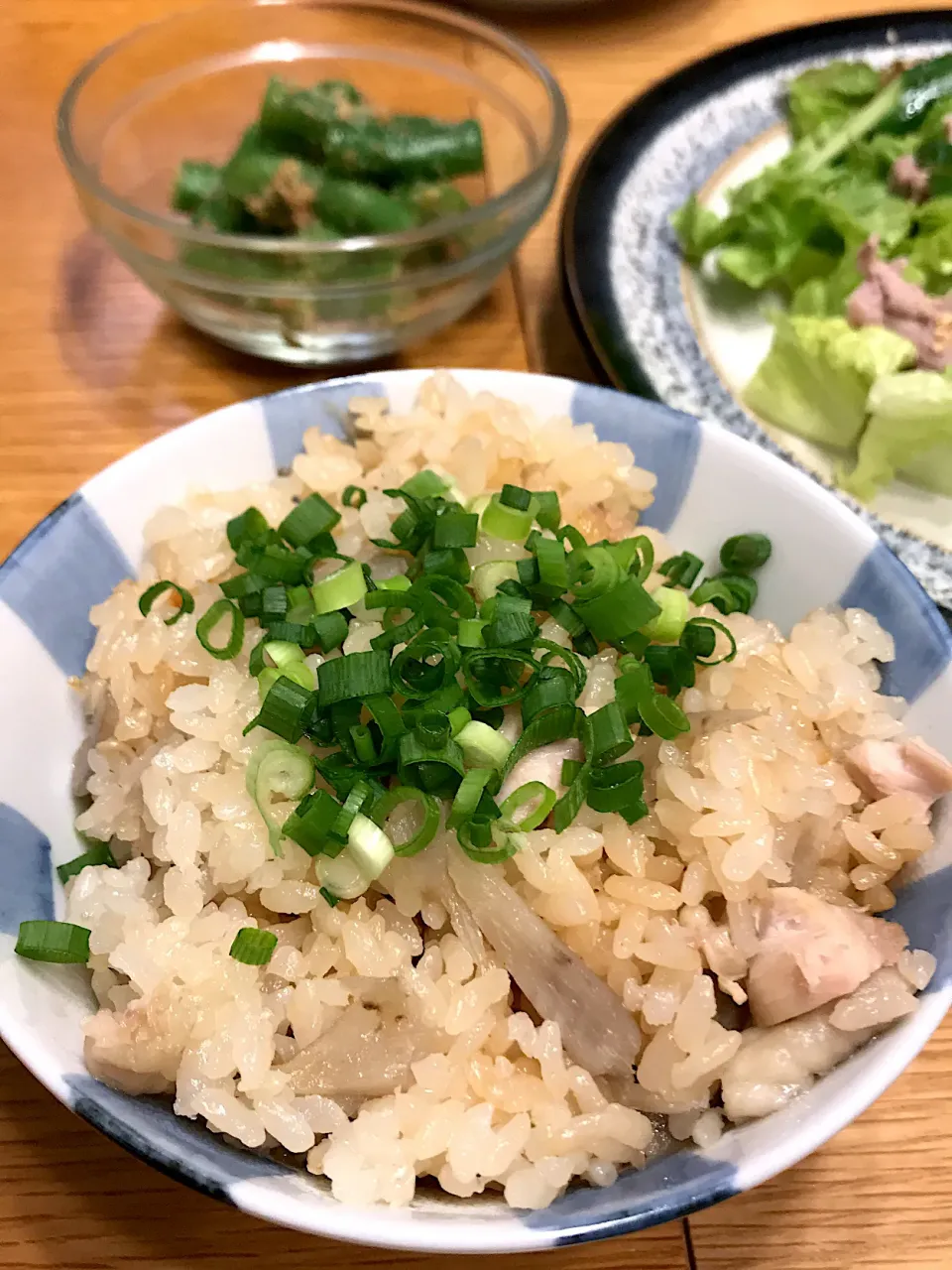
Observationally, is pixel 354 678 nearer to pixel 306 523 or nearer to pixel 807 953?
pixel 306 523

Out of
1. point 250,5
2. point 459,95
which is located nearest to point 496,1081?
point 459,95

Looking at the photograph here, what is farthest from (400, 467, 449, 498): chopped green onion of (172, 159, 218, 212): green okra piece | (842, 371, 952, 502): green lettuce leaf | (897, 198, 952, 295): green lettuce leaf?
(897, 198, 952, 295): green lettuce leaf

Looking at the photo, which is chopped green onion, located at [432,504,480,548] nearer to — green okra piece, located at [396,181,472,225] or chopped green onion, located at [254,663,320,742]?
chopped green onion, located at [254,663,320,742]

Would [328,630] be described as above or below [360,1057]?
above

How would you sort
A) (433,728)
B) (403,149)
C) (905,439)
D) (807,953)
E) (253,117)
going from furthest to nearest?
1. (253,117)
2. (403,149)
3. (905,439)
4. (433,728)
5. (807,953)

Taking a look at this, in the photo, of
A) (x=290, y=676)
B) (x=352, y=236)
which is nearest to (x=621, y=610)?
(x=290, y=676)

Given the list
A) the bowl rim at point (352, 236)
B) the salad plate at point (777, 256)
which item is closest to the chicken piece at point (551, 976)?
the salad plate at point (777, 256)
